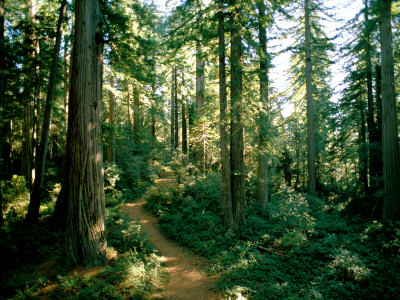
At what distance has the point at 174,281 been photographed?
549cm

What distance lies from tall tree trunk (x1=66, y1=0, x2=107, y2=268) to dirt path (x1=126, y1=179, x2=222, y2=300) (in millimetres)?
1996

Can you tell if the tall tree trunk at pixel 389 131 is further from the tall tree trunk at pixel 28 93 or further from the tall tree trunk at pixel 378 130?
the tall tree trunk at pixel 28 93

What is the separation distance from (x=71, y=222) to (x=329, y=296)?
6.40 meters

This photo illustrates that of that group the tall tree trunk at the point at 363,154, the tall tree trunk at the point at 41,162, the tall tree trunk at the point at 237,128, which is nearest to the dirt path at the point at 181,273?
the tall tree trunk at the point at 237,128

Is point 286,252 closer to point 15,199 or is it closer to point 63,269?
point 63,269

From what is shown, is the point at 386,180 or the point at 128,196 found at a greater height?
the point at 386,180

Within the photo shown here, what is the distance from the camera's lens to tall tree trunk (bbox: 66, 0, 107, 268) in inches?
204

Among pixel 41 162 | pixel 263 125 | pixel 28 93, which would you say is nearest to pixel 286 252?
pixel 263 125

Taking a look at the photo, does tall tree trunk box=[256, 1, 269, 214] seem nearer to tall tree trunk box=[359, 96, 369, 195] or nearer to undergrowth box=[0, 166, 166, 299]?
A: undergrowth box=[0, 166, 166, 299]

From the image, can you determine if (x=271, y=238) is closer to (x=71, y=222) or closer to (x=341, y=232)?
(x=341, y=232)

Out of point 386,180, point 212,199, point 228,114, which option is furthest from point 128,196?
point 386,180

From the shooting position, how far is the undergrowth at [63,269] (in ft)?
13.8

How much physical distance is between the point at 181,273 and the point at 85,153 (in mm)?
4311

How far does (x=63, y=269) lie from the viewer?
4945mm
